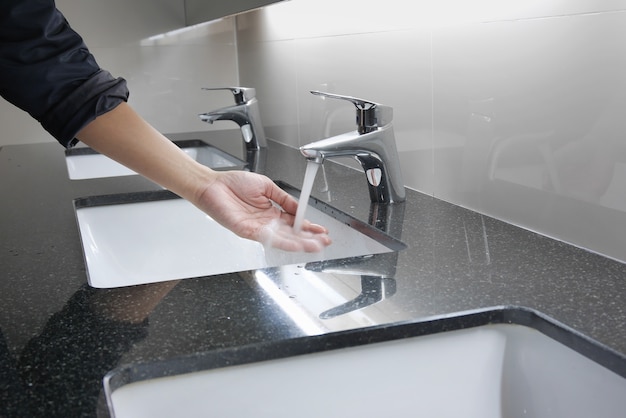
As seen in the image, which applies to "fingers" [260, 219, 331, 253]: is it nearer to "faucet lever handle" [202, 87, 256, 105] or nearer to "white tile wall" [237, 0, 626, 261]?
"white tile wall" [237, 0, 626, 261]

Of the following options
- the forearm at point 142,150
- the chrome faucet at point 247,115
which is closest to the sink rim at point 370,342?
the forearm at point 142,150

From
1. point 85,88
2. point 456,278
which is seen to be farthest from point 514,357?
point 85,88

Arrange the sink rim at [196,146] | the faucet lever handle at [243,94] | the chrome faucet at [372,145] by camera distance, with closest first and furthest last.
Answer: the chrome faucet at [372,145]
the sink rim at [196,146]
the faucet lever handle at [243,94]

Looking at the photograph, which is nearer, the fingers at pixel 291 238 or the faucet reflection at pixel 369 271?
the faucet reflection at pixel 369 271

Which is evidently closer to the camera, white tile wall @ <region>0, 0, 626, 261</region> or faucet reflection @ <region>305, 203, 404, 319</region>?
faucet reflection @ <region>305, 203, 404, 319</region>

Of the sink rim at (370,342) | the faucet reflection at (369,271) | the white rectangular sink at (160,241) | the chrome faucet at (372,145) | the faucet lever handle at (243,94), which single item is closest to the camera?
the sink rim at (370,342)

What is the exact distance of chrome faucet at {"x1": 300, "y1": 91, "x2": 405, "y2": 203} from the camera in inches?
42.3

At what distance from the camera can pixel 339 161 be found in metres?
1.65

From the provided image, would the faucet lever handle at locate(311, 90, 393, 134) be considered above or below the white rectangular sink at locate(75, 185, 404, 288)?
above

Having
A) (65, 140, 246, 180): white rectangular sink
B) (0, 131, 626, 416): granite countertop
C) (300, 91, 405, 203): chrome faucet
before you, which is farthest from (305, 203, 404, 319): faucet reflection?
(65, 140, 246, 180): white rectangular sink

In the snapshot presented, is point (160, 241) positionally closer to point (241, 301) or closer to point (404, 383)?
point (241, 301)

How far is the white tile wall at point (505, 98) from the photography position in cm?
85

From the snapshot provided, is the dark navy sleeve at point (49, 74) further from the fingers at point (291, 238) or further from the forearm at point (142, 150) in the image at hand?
the fingers at point (291, 238)

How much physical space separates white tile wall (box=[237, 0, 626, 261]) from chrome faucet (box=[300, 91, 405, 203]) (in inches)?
A: 4.1
